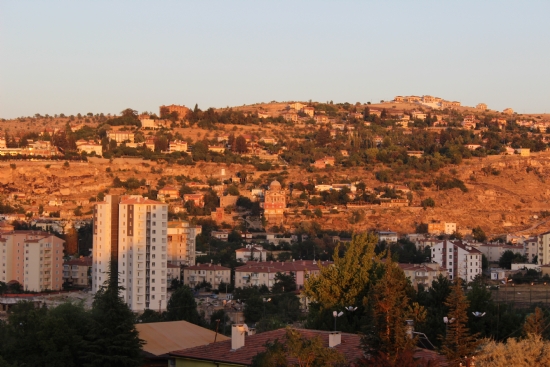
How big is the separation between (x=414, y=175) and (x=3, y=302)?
37.6 m

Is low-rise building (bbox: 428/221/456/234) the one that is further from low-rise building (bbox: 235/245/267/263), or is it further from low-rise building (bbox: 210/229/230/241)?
low-rise building (bbox: 235/245/267/263)

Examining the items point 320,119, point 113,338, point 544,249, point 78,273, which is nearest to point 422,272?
point 544,249

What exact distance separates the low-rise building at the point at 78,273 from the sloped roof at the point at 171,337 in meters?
29.6

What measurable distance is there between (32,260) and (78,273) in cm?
248

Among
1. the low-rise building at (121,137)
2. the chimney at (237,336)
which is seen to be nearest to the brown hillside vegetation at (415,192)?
the low-rise building at (121,137)

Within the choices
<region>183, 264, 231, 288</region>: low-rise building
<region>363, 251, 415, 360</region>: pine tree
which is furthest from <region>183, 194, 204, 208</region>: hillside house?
<region>363, 251, 415, 360</region>: pine tree

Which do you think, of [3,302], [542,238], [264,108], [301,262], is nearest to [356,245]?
[3,302]

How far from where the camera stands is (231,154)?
75.8 metres

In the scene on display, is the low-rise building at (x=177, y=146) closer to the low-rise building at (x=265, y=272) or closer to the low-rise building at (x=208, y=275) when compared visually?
the low-rise building at (x=208, y=275)

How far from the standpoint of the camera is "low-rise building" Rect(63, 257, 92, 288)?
4844 cm

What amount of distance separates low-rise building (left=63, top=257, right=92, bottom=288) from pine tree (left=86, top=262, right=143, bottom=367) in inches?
1290

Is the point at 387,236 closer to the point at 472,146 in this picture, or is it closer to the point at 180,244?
the point at 180,244

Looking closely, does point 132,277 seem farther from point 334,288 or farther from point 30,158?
point 30,158

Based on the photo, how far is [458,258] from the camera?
1960 inches
